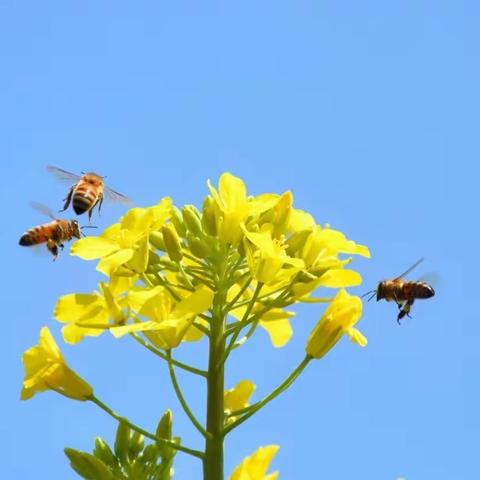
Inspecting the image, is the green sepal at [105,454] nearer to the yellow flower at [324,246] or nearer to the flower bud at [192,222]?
the flower bud at [192,222]

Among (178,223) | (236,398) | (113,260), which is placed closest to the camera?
(113,260)

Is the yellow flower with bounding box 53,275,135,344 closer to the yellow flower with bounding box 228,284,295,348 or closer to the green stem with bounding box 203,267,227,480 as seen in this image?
the green stem with bounding box 203,267,227,480

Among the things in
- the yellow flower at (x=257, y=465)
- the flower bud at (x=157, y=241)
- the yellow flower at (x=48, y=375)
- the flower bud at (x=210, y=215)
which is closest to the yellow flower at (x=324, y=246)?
the flower bud at (x=210, y=215)

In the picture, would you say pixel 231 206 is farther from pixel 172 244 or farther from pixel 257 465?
pixel 257 465

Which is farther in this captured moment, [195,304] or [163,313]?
[163,313]

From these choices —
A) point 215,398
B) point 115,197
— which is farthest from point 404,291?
point 215,398

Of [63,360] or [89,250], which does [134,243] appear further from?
[63,360]
